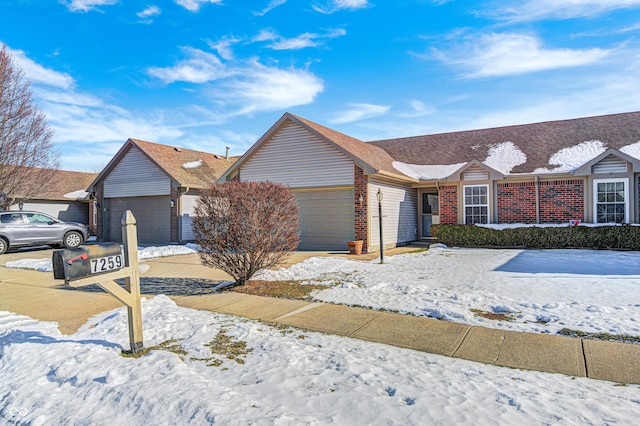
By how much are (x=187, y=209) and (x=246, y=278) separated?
12.1 meters

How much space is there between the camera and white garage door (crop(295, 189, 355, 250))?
569 inches

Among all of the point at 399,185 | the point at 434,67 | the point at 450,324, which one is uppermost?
the point at 434,67

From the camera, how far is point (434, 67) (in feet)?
42.6

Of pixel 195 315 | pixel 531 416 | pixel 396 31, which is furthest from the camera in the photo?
pixel 396 31

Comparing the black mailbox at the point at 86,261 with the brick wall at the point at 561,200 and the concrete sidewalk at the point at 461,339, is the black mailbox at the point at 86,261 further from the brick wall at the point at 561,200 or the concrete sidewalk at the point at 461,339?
the brick wall at the point at 561,200

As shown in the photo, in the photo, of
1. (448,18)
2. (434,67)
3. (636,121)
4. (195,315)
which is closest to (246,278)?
(195,315)

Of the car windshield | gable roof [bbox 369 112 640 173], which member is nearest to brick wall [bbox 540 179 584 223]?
gable roof [bbox 369 112 640 173]

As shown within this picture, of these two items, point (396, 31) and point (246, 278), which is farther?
point (396, 31)

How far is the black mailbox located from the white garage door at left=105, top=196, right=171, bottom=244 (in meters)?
15.7

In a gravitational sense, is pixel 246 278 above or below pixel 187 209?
below

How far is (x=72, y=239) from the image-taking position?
16516mm

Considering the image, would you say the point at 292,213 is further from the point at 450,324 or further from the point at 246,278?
the point at 450,324

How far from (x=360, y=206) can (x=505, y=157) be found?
22.7ft

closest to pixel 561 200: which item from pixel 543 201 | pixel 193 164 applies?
pixel 543 201
